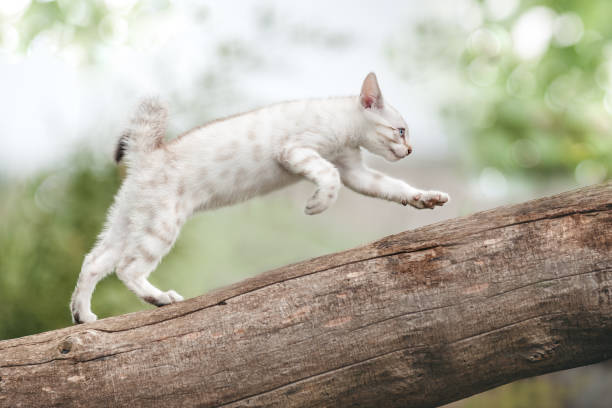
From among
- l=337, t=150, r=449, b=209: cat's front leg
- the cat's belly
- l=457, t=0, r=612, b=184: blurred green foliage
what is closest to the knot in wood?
the cat's belly

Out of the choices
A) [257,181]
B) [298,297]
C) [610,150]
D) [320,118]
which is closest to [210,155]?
[257,181]

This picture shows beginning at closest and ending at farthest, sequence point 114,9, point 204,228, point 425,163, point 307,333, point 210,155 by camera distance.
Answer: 1. point 307,333
2. point 210,155
3. point 114,9
4. point 204,228
5. point 425,163

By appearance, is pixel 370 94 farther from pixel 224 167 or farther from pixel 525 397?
pixel 525 397

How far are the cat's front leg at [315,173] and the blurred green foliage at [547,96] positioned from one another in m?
2.28

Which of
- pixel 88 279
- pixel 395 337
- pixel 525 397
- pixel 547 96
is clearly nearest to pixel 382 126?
pixel 395 337

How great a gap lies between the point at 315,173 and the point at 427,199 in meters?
0.26

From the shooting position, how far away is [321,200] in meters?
1.39

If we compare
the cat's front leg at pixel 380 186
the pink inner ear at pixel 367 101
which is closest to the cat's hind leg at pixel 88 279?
the cat's front leg at pixel 380 186

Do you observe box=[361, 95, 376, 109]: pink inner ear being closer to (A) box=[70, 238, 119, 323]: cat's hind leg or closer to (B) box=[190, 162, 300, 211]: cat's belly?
(B) box=[190, 162, 300, 211]: cat's belly

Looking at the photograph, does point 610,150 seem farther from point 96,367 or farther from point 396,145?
point 96,367

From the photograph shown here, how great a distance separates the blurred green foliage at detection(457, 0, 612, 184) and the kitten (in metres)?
2.12

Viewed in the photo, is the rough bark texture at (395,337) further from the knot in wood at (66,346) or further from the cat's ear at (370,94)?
the cat's ear at (370,94)

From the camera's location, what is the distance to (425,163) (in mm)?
3969

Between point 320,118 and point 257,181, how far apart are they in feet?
0.73
